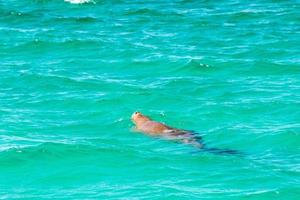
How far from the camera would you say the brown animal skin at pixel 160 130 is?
56.9ft

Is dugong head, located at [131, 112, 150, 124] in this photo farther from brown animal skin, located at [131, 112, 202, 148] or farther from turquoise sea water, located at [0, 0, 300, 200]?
turquoise sea water, located at [0, 0, 300, 200]

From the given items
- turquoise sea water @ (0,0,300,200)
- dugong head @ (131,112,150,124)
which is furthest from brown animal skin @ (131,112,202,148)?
turquoise sea water @ (0,0,300,200)

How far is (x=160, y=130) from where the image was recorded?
59.1 ft

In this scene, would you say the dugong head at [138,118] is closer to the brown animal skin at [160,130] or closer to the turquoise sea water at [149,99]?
the brown animal skin at [160,130]

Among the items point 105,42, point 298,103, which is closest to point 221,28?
point 105,42

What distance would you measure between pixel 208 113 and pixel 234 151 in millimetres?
2945

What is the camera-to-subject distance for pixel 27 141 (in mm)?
17297

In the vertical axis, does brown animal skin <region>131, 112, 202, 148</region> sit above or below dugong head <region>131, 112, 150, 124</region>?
below

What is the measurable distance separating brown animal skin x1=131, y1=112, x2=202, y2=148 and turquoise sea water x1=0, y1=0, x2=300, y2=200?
265 millimetres

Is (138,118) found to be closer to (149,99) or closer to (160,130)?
(160,130)

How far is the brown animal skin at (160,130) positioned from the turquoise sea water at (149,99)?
0.26 meters

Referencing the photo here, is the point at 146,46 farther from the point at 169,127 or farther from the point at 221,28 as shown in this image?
→ the point at 169,127

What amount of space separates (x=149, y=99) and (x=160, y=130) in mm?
3047

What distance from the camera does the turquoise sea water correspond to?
1505cm
